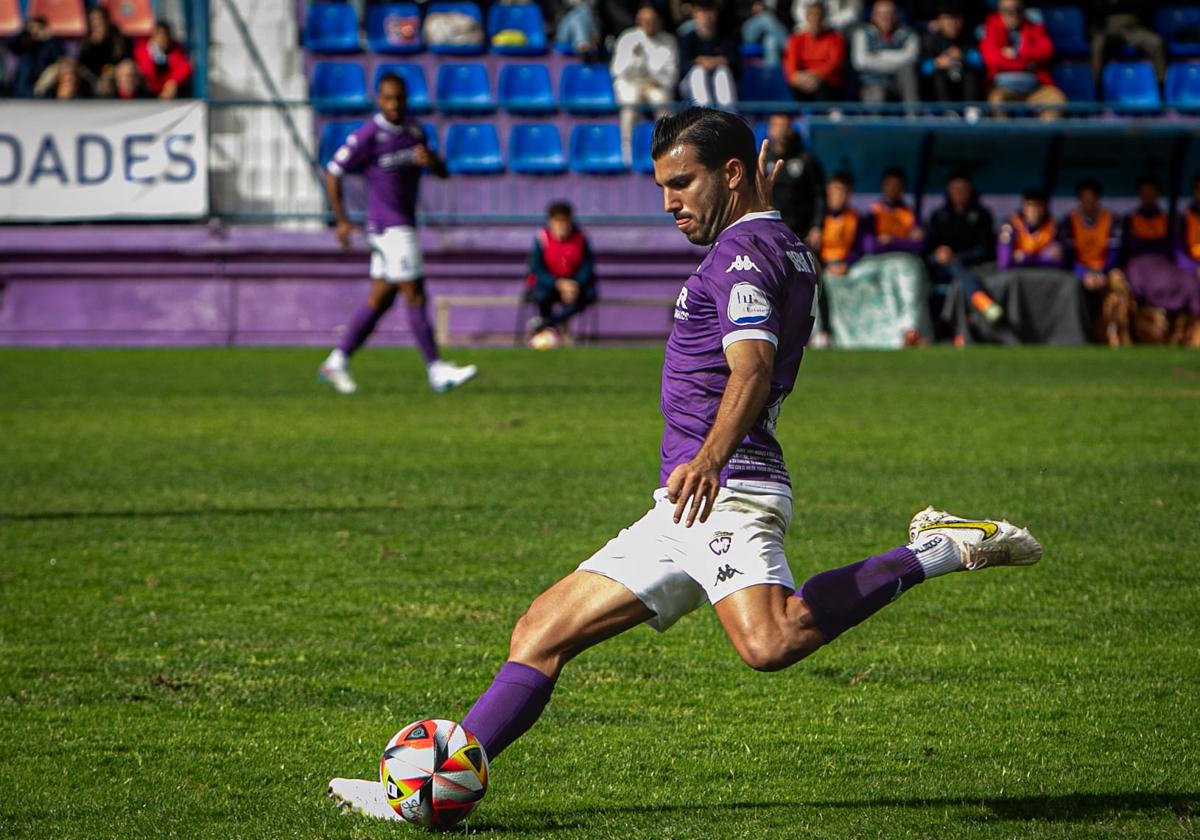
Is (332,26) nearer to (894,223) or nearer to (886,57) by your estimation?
(886,57)

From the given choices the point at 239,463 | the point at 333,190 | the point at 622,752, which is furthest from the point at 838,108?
the point at 622,752

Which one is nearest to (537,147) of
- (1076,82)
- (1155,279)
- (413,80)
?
(413,80)

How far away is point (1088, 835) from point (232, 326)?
59.1 ft

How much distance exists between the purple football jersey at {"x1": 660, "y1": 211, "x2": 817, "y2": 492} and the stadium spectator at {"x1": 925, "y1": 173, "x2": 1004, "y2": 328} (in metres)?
16.9

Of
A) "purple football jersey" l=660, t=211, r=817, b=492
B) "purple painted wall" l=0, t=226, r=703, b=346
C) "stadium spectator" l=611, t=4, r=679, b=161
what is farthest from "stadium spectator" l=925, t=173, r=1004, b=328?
"purple football jersey" l=660, t=211, r=817, b=492

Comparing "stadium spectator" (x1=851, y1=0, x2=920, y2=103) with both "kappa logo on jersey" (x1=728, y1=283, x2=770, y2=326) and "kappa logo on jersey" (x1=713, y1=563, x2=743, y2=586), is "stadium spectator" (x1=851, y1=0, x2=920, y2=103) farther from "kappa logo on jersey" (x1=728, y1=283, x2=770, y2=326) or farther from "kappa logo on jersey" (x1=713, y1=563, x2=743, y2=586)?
"kappa logo on jersey" (x1=713, y1=563, x2=743, y2=586)

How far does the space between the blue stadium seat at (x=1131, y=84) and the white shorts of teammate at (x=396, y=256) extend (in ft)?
40.9

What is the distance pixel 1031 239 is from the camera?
2103cm

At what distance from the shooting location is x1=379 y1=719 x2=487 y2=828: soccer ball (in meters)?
3.91

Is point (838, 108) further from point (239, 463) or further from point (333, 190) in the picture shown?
point (239, 463)

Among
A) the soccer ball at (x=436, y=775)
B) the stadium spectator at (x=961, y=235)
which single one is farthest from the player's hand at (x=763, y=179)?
the stadium spectator at (x=961, y=235)

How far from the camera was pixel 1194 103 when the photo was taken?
78.0 feet

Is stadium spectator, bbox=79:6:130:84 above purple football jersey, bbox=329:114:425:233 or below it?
above

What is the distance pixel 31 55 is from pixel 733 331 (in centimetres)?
1961
